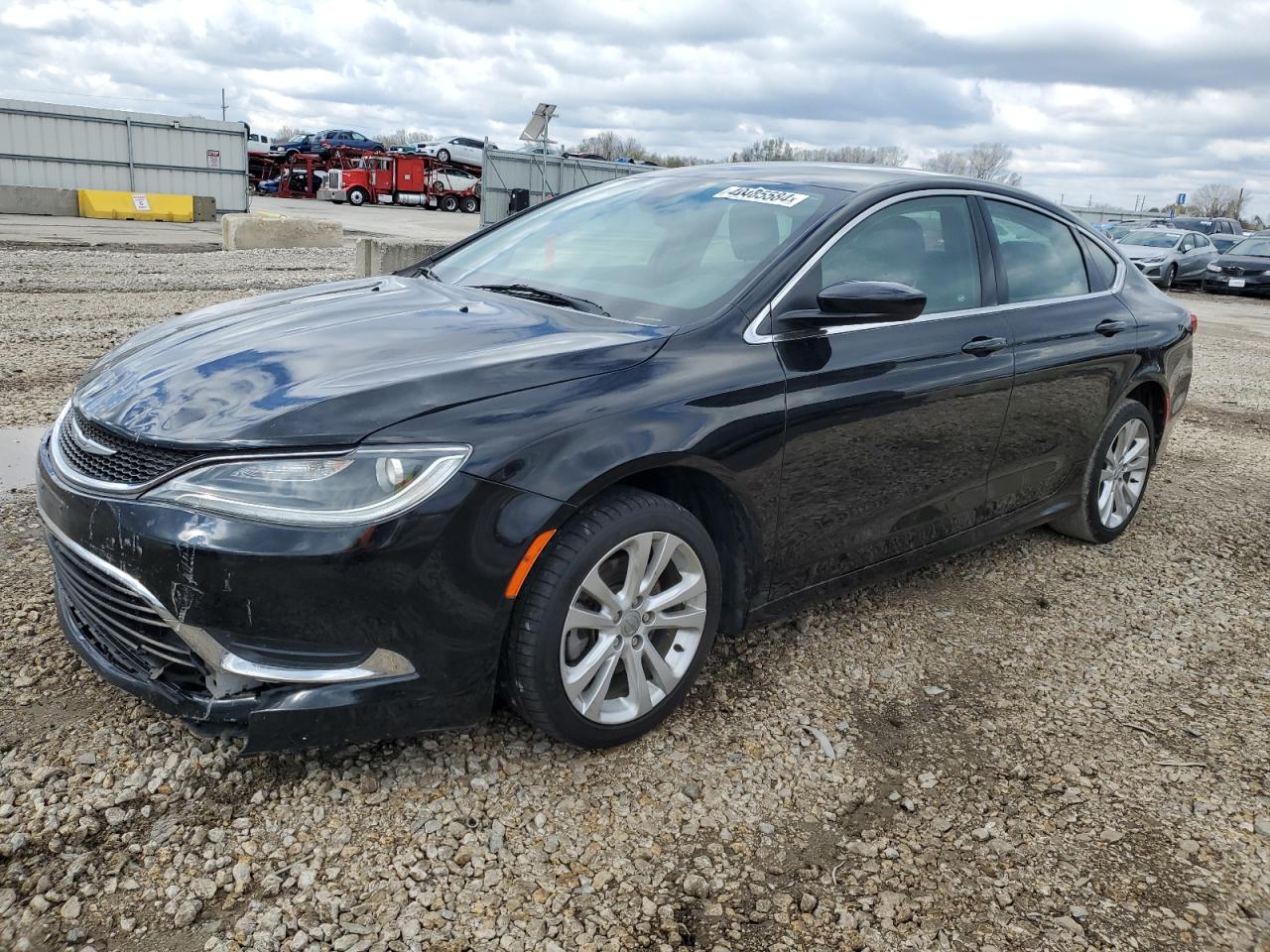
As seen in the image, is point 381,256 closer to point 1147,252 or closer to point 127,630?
point 127,630

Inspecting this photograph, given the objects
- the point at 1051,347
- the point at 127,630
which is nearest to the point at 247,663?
the point at 127,630

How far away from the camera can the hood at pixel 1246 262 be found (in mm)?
21812

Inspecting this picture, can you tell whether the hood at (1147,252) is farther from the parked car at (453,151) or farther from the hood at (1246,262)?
the parked car at (453,151)

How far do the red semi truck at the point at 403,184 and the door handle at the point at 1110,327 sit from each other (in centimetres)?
3401

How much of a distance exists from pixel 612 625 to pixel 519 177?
62.5 ft

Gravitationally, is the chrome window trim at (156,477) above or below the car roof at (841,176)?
below

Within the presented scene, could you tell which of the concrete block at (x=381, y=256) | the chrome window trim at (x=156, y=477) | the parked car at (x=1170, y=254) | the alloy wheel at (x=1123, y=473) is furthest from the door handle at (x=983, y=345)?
the parked car at (x=1170, y=254)

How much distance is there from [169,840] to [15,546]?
208 cm

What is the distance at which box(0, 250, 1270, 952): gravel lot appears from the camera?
226 centimetres

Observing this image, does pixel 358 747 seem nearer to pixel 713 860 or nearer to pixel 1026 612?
pixel 713 860

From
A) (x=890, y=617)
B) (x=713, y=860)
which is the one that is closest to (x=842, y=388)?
(x=890, y=617)

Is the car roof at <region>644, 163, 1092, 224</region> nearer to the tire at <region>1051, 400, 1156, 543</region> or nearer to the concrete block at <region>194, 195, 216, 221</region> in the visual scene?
the tire at <region>1051, 400, 1156, 543</region>

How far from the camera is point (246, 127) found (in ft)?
86.7

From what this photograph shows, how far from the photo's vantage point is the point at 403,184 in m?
35.9
